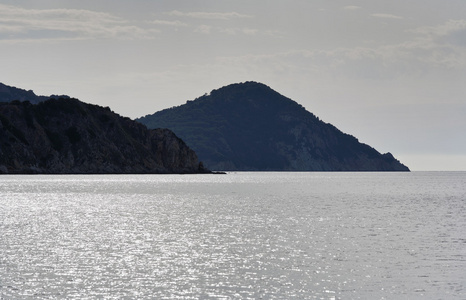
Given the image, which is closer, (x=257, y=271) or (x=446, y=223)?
(x=257, y=271)

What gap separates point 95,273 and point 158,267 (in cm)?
525

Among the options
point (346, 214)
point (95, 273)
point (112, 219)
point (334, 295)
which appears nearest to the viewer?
point (334, 295)

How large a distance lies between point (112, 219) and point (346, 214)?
40016mm

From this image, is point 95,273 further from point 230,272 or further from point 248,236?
point 248,236

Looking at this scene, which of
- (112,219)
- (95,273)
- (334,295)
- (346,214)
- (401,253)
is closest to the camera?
(334,295)

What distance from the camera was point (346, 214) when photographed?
353ft

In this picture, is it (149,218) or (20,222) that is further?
(149,218)

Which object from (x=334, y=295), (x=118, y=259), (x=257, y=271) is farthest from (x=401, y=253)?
(x=118, y=259)

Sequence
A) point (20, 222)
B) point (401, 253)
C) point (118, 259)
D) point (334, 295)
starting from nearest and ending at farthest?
point (334, 295)
point (118, 259)
point (401, 253)
point (20, 222)

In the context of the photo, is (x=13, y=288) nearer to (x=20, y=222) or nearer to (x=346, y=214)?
(x=20, y=222)

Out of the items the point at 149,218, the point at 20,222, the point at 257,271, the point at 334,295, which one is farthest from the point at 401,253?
the point at 20,222

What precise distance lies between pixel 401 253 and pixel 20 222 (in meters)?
55.4

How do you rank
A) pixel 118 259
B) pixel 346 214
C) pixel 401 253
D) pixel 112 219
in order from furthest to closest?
pixel 346 214 → pixel 112 219 → pixel 401 253 → pixel 118 259

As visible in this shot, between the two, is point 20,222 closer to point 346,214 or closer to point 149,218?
point 149,218
